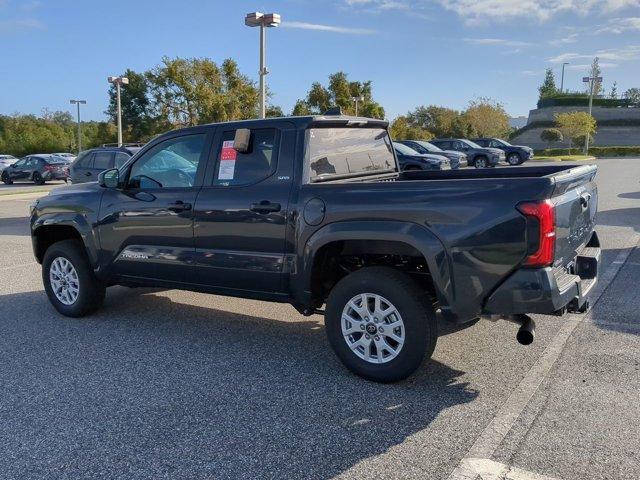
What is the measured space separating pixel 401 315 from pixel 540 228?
108 centimetres

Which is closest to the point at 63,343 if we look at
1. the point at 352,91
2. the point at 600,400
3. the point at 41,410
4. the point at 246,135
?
the point at 41,410

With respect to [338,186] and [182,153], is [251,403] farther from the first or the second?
[182,153]

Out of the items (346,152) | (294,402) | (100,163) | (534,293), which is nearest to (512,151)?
(100,163)

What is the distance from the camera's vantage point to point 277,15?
17.5 meters

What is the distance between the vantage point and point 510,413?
374cm

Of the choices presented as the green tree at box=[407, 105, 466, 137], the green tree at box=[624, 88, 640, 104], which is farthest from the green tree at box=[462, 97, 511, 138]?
the green tree at box=[624, 88, 640, 104]

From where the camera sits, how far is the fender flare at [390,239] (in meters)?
3.88

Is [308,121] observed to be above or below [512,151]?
above

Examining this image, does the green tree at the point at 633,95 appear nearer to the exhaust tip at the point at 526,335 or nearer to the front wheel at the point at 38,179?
the front wheel at the point at 38,179

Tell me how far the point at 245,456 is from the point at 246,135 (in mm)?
2522

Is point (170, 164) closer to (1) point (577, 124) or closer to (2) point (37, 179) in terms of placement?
(2) point (37, 179)

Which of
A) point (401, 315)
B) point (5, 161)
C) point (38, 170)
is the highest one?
point (401, 315)

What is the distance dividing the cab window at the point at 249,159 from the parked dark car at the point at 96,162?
31.4 ft

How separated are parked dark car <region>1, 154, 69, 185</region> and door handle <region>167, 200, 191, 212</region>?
25.0 metres
